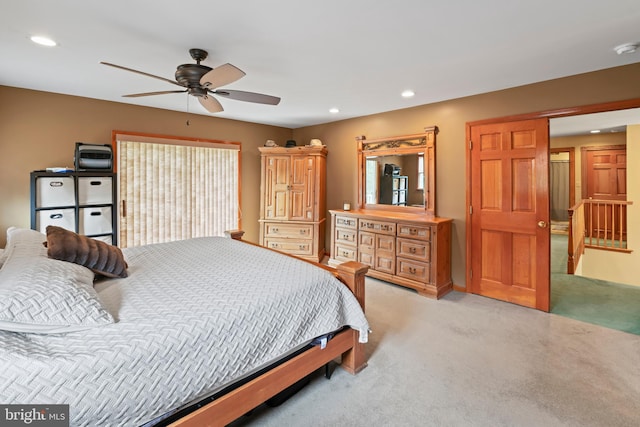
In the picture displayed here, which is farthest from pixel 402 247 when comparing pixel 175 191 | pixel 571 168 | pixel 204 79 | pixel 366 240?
pixel 571 168

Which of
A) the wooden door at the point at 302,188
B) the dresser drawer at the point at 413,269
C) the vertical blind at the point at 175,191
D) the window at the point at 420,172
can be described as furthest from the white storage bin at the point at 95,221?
the window at the point at 420,172

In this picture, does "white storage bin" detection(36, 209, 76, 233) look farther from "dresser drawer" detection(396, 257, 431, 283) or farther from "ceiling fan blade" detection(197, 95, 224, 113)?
"dresser drawer" detection(396, 257, 431, 283)

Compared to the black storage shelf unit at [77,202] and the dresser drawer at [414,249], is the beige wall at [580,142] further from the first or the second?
the black storage shelf unit at [77,202]

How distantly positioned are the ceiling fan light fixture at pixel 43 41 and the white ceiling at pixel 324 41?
0.17ft

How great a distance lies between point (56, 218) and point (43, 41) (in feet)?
5.88

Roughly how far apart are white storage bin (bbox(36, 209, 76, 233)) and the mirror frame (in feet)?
12.3

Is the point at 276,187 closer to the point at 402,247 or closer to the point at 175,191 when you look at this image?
the point at 175,191

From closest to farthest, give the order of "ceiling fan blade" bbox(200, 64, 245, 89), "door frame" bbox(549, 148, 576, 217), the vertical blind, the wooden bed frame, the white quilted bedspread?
the white quilted bedspread < the wooden bed frame < "ceiling fan blade" bbox(200, 64, 245, 89) < the vertical blind < "door frame" bbox(549, 148, 576, 217)

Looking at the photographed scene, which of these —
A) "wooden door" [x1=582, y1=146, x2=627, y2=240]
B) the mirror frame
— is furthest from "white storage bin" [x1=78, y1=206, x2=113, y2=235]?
"wooden door" [x1=582, y1=146, x2=627, y2=240]

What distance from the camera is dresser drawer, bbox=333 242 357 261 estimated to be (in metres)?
4.42

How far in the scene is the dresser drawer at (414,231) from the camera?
362 centimetres

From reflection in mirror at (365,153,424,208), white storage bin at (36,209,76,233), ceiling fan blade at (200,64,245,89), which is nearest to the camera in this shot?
ceiling fan blade at (200,64,245,89)

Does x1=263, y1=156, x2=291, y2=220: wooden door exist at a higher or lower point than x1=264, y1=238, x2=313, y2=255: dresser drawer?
higher

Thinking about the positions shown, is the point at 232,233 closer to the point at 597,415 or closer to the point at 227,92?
the point at 227,92
